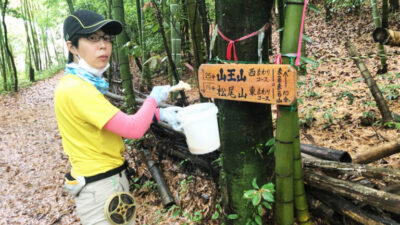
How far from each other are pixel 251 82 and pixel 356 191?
1.23m

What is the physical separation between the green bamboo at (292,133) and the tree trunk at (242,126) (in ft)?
0.71

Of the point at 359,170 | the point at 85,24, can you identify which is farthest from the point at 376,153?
the point at 85,24

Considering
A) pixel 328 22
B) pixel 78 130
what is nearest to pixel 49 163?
pixel 78 130

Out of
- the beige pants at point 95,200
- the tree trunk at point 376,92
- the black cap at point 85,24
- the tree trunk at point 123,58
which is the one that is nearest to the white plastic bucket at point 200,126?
the beige pants at point 95,200

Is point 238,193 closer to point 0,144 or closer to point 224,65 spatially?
point 224,65

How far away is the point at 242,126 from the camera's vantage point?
6.40ft

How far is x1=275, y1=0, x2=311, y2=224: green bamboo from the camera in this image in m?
1.58

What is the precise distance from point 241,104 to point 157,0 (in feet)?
7.66

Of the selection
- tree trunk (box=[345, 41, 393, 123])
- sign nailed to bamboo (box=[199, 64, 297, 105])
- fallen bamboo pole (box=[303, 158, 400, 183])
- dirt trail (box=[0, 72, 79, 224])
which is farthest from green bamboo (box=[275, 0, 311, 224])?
dirt trail (box=[0, 72, 79, 224])

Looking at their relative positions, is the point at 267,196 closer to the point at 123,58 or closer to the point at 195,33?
the point at 195,33

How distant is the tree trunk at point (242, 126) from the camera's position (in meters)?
1.78

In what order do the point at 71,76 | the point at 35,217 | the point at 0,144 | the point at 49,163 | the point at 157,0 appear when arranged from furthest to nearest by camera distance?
the point at 0,144
the point at 49,163
the point at 35,217
the point at 157,0
the point at 71,76

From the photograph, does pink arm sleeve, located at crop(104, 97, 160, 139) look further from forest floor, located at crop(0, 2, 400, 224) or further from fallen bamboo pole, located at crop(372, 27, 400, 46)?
fallen bamboo pole, located at crop(372, 27, 400, 46)

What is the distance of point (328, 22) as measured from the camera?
1148 centimetres
